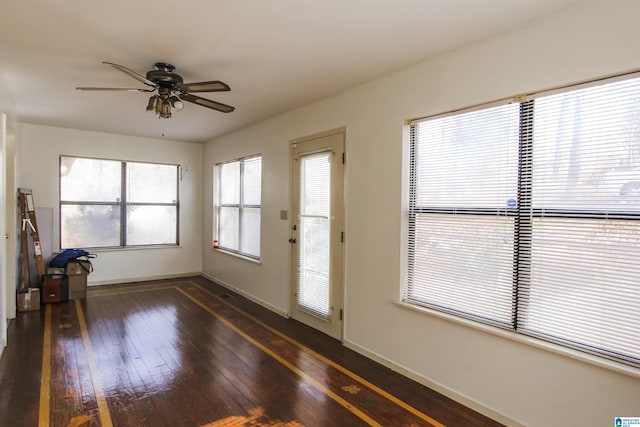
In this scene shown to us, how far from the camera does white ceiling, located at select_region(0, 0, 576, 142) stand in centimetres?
212

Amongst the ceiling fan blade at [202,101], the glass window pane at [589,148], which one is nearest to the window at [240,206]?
the ceiling fan blade at [202,101]

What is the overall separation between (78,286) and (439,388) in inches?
205

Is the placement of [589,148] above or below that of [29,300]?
above

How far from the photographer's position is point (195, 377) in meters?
2.92

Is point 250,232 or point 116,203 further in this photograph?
point 116,203

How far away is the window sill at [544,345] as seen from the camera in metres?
1.86

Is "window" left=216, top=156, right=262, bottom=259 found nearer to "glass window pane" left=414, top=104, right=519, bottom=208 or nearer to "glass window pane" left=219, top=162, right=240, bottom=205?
"glass window pane" left=219, top=162, right=240, bottom=205

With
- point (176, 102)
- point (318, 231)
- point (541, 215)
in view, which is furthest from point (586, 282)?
point (176, 102)

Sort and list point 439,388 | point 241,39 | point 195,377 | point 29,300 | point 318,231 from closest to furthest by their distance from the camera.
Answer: point 241,39
point 439,388
point 195,377
point 318,231
point 29,300

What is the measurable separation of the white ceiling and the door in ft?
2.10

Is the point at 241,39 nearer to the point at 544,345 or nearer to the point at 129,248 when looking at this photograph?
the point at 544,345

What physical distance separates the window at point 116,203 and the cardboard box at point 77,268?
0.82 meters

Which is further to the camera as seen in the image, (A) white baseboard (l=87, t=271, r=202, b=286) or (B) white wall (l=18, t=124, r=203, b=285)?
(A) white baseboard (l=87, t=271, r=202, b=286)

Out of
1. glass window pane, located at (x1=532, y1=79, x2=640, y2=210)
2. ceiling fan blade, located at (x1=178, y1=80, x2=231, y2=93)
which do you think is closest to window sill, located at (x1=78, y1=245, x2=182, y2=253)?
ceiling fan blade, located at (x1=178, y1=80, x2=231, y2=93)
